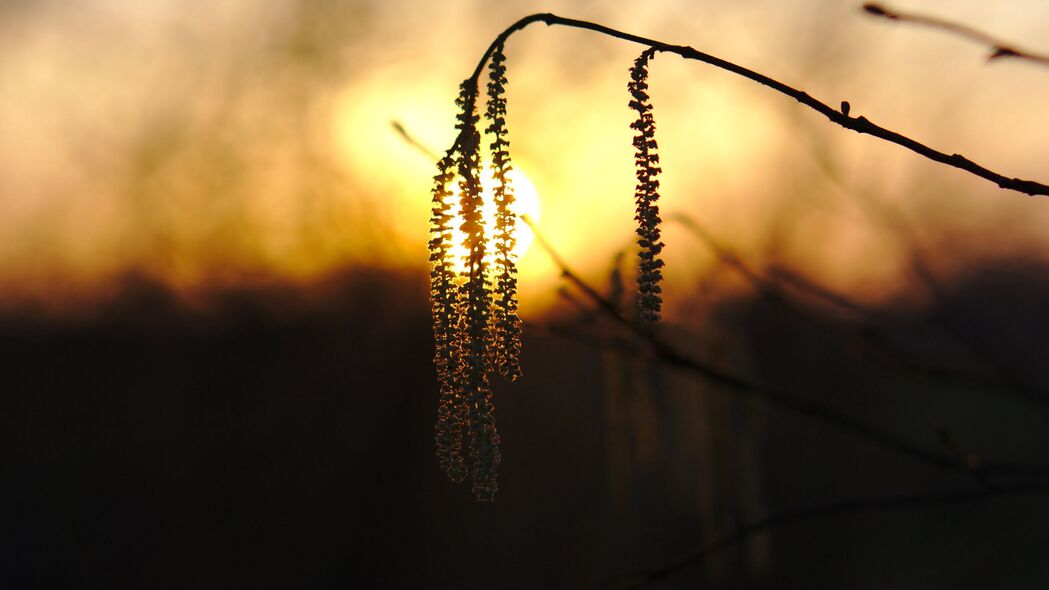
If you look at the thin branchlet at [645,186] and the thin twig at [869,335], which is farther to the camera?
the thin twig at [869,335]

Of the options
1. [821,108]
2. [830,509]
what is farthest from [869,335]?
[821,108]

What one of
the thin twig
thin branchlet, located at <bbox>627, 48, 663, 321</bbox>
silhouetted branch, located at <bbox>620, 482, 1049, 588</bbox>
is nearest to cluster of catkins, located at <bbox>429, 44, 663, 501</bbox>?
thin branchlet, located at <bbox>627, 48, 663, 321</bbox>

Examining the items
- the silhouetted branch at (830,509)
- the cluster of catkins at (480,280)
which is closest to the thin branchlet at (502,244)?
the cluster of catkins at (480,280)

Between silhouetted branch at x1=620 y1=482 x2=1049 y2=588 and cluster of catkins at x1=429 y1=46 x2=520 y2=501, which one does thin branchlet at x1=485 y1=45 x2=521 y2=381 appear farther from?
silhouetted branch at x1=620 y1=482 x2=1049 y2=588

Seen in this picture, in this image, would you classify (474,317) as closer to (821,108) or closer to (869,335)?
(821,108)

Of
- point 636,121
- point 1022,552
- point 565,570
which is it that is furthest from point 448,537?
point 636,121

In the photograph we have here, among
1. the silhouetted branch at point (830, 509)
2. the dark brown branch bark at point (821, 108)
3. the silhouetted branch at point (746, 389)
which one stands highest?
the dark brown branch bark at point (821, 108)

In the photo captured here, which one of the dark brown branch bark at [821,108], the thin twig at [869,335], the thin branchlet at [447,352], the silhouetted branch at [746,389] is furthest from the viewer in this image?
the thin twig at [869,335]

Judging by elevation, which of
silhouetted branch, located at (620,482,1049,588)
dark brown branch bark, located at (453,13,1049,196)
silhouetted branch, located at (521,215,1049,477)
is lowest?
silhouetted branch, located at (620,482,1049,588)

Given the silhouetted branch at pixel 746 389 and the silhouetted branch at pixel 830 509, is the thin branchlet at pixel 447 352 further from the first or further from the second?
the silhouetted branch at pixel 830 509
